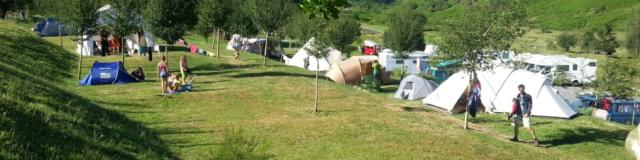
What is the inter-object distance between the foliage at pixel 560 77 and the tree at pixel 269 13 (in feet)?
65.7

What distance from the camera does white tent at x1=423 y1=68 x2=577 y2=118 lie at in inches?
878

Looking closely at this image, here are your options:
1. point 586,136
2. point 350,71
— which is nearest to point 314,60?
point 350,71

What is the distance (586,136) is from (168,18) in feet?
65.5

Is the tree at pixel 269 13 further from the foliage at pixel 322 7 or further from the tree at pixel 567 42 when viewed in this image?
the tree at pixel 567 42

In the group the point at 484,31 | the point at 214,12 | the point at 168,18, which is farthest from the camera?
the point at 214,12

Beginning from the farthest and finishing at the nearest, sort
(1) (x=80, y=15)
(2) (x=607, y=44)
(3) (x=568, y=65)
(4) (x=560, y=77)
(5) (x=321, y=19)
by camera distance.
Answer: (2) (x=607, y=44), (3) (x=568, y=65), (4) (x=560, y=77), (1) (x=80, y=15), (5) (x=321, y=19)

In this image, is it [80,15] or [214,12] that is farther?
[214,12]

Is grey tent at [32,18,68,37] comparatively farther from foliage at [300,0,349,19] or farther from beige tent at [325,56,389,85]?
foliage at [300,0,349,19]

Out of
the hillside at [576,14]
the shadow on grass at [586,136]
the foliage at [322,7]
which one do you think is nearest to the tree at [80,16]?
the foliage at [322,7]

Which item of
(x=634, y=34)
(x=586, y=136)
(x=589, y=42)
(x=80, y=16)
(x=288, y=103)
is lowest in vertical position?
(x=586, y=136)

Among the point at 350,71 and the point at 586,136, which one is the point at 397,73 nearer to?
the point at 350,71

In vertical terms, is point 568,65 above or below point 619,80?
above

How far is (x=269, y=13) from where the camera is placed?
34.0 metres

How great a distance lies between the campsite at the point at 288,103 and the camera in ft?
36.5
